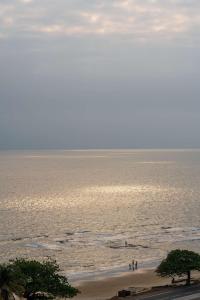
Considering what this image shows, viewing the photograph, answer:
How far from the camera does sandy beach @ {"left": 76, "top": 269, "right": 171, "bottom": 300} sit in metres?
68.2

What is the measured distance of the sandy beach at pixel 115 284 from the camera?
6819 centimetres

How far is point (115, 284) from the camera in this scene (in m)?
73.7

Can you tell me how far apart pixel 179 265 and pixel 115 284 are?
49.7 ft

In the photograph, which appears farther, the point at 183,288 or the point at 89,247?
the point at 89,247

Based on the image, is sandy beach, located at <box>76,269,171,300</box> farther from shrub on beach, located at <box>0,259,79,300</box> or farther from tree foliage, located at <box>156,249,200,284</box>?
shrub on beach, located at <box>0,259,79,300</box>

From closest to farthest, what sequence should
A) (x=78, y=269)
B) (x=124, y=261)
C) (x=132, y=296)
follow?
(x=132, y=296), (x=78, y=269), (x=124, y=261)

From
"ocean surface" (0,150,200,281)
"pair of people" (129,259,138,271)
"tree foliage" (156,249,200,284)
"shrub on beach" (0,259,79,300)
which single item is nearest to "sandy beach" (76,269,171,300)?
"pair of people" (129,259,138,271)

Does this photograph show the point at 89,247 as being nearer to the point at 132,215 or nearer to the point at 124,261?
the point at 124,261

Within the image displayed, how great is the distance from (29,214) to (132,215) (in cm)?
2880

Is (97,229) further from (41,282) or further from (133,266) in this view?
(41,282)

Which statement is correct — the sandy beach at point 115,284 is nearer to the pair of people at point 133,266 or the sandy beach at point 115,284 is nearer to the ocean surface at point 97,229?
the pair of people at point 133,266

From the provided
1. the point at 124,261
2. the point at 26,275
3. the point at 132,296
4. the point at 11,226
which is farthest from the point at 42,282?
the point at 11,226

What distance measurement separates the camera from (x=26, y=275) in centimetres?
4834

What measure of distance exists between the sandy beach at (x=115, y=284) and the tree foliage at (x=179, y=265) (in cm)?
960
